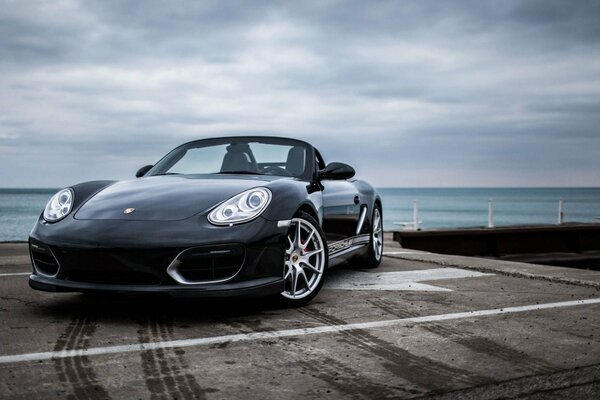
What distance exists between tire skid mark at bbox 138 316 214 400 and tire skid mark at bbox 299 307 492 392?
2.93 feet

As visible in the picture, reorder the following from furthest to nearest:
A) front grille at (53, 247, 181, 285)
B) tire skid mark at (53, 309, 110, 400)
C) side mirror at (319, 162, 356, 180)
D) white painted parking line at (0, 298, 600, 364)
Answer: side mirror at (319, 162, 356, 180) → front grille at (53, 247, 181, 285) → white painted parking line at (0, 298, 600, 364) → tire skid mark at (53, 309, 110, 400)

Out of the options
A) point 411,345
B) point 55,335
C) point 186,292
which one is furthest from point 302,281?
point 55,335

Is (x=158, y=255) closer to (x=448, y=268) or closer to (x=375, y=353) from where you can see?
(x=375, y=353)

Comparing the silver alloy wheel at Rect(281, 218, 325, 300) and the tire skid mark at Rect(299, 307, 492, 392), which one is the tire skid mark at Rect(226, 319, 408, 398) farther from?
the silver alloy wheel at Rect(281, 218, 325, 300)

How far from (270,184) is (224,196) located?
379mm

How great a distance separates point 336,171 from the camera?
557 cm

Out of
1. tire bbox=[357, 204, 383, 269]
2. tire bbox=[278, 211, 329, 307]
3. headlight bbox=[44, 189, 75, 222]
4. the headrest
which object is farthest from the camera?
tire bbox=[357, 204, 383, 269]

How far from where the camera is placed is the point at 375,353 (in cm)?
339

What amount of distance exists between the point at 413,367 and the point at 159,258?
1665mm

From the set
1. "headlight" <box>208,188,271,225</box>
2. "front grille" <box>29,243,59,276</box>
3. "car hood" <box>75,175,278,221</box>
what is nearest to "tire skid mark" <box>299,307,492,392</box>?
"headlight" <box>208,188,271,225</box>

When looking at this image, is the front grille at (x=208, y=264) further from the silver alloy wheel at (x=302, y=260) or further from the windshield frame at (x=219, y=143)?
the windshield frame at (x=219, y=143)

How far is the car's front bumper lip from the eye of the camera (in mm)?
4004

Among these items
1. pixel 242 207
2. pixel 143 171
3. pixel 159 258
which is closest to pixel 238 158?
pixel 143 171

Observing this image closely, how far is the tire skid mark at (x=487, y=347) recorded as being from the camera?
316 centimetres
